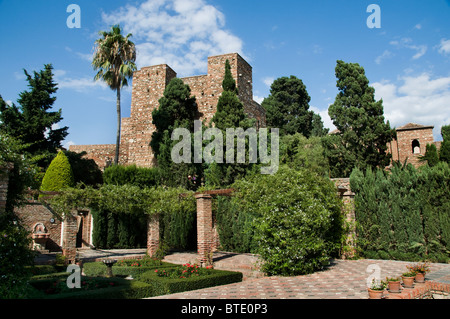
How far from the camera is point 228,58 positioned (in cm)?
1972

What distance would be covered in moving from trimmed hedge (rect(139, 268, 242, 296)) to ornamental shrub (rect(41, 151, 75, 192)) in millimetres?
11810

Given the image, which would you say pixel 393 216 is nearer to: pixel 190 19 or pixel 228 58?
pixel 190 19

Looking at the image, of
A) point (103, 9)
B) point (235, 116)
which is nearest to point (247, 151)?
point (235, 116)

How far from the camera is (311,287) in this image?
671cm

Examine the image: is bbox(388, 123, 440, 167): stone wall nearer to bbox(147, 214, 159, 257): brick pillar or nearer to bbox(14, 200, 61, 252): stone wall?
bbox(147, 214, 159, 257): brick pillar

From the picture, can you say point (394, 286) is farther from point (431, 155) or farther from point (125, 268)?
point (431, 155)

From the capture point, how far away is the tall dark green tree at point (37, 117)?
21422mm

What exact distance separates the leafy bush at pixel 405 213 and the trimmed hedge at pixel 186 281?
5.03 m

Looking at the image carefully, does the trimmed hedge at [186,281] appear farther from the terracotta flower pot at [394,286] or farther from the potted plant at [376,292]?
the terracotta flower pot at [394,286]

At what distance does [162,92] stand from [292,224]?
49.6 ft

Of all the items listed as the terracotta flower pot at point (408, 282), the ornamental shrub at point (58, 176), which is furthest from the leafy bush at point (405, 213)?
the ornamental shrub at point (58, 176)

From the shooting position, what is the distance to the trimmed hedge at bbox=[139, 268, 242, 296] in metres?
7.73

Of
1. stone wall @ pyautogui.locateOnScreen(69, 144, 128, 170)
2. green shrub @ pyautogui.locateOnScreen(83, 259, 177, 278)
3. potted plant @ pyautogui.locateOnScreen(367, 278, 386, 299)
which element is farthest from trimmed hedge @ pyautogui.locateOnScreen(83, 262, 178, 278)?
stone wall @ pyautogui.locateOnScreen(69, 144, 128, 170)

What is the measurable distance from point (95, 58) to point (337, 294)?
20740mm
